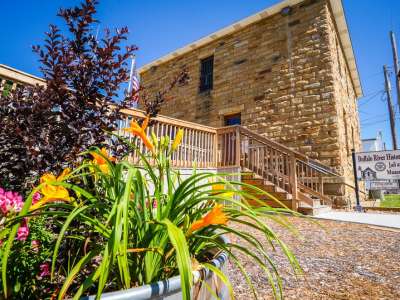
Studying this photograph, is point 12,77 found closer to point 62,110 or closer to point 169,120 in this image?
point 62,110

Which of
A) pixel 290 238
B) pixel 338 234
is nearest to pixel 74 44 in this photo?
pixel 290 238

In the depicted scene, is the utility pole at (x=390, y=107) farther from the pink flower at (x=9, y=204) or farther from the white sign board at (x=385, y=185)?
the pink flower at (x=9, y=204)

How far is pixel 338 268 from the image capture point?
2223mm

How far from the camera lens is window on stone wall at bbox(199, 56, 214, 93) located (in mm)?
10180

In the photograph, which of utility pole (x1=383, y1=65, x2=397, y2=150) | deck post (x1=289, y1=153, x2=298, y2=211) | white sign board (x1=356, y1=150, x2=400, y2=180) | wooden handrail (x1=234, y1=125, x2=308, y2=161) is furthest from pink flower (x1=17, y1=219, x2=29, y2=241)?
utility pole (x1=383, y1=65, x2=397, y2=150)

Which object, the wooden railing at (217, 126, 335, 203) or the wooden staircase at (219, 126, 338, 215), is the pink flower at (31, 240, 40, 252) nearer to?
the wooden staircase at (219, 126, 338, 215)

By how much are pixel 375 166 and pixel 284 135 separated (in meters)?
2.51

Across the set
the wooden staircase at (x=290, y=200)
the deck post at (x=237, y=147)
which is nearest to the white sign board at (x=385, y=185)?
the wooden staircase at (x=290, y=200)

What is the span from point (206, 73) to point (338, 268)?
9.34 meters

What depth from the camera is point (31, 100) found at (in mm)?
1552

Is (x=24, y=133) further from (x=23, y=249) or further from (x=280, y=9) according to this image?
(x=280, y=9)

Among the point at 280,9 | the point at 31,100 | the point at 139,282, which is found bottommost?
the point at 139,282

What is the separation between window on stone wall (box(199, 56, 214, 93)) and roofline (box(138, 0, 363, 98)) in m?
0.74

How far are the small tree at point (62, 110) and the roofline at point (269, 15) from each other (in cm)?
849
